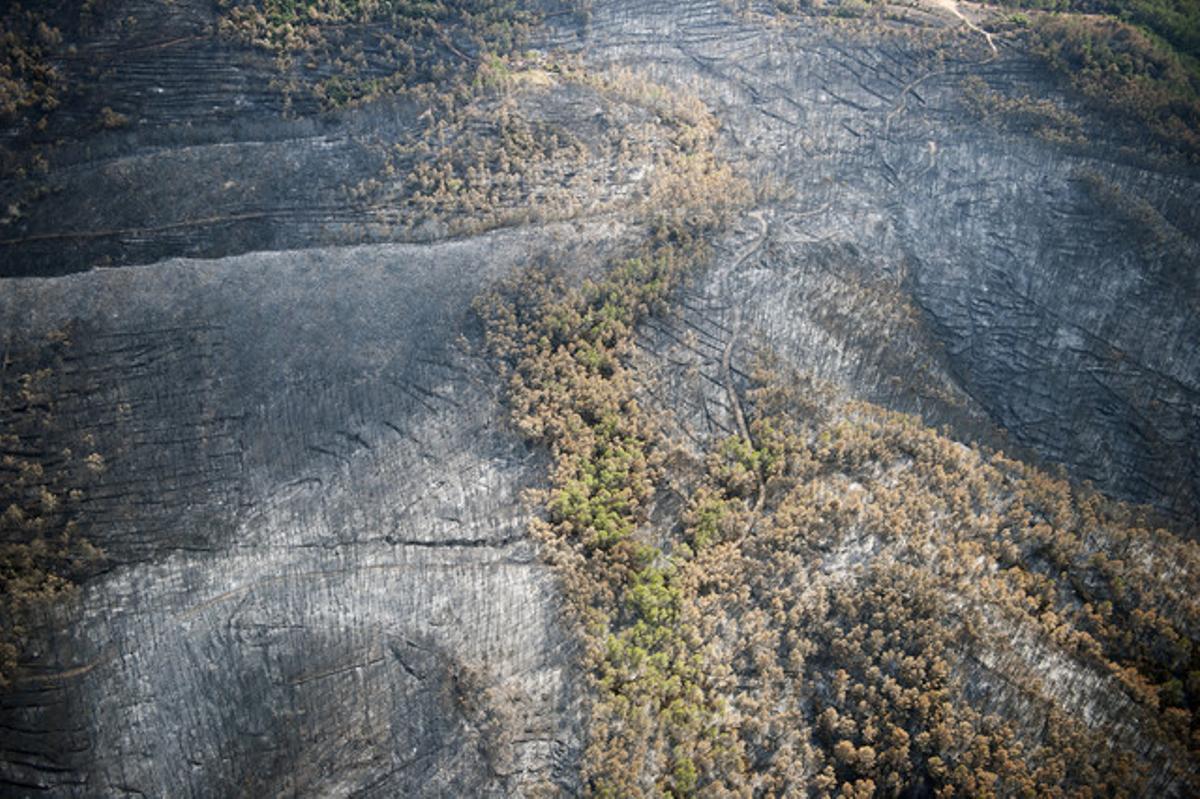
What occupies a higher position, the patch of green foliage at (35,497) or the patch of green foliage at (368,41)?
the patch of green foliage at (368,41)

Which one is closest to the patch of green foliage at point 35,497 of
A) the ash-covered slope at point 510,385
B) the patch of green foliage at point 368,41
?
the ash-covered slope at point 510,385

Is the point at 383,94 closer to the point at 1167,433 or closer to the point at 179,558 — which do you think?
the point at 179,558

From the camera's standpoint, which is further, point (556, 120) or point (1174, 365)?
point (556, 120)

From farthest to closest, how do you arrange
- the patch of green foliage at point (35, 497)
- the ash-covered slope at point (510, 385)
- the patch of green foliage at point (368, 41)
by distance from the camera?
1. the patch of green foliage at point (368, 41)
2. the patch of green foliage at point (35, 497)
3. the ash-covered slope at point (510, 385)

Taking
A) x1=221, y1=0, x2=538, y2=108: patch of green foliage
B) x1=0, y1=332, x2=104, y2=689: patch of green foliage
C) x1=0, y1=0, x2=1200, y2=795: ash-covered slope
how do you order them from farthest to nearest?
x1=221, y1=0, x2=538, y2=108: patch of green foliage < x1=0, y1=332, x2=104, y2=689: patch of green foliage < x1=0, y1=0, x2=1200, y2=795: ash-covered slope

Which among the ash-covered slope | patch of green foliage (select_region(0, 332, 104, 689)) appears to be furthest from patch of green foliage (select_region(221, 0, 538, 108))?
patch of green foliage (select_region(0, 332, 104, 689))

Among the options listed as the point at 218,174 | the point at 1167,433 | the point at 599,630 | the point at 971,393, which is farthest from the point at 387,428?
the point at 1167,433

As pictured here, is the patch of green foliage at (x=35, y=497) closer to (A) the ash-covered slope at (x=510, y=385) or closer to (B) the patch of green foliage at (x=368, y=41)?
(A) the ash-covered slope at (x=510, y=385)

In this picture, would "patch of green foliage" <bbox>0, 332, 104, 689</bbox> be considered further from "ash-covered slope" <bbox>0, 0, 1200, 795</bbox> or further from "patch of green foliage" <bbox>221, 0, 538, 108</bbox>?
"patch of green foliage" <bbox>221, 0, 538, 108</bbox>

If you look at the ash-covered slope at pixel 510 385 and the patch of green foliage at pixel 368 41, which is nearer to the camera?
the ash-covered slope at pixel 510 385
